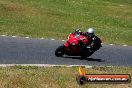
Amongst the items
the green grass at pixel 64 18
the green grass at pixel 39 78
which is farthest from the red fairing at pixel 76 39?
the green grass at pixel 64 18

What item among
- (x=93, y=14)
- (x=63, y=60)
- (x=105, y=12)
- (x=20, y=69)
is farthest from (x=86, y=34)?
(x=105, y=12)

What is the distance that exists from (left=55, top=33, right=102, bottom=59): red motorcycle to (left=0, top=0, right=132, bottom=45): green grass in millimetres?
6048

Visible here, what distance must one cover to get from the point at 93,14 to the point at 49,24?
31.7 ft

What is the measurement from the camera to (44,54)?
1936cm

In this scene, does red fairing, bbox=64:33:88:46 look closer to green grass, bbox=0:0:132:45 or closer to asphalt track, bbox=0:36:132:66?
asphalt track, bbox=0:36:132:66

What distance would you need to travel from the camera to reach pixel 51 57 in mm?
18844

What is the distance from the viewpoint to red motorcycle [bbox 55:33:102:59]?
19.5 m

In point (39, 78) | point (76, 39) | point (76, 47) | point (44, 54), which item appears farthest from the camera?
point (76, 47)

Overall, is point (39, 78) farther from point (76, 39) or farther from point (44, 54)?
point (76, 39)

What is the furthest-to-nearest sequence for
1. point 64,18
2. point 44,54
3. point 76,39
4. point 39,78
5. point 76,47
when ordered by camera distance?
point 64,18
point 76,47
point 76,39
point 44,54
point 39,78

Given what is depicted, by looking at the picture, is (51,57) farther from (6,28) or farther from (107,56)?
(6,28)

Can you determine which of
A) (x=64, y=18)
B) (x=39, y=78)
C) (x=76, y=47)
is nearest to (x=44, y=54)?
(x=76, y=47)

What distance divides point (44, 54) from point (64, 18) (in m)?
17.9

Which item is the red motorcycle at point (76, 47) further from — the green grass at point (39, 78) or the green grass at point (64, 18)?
the green grass at point (64, 18)
